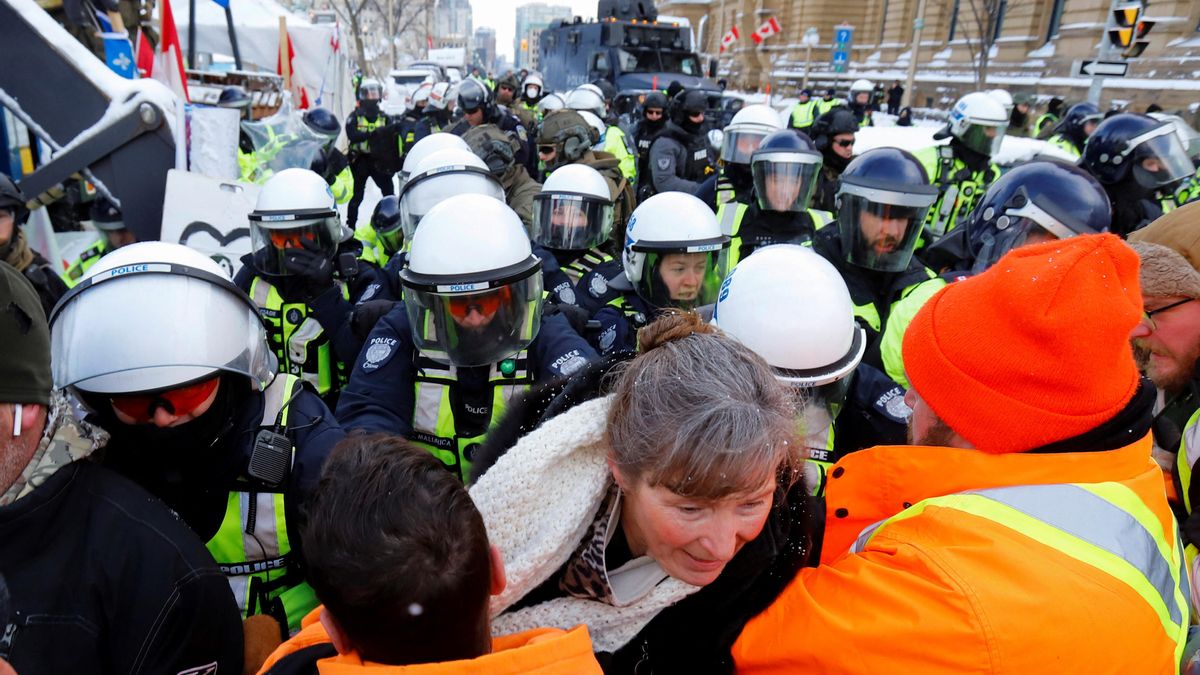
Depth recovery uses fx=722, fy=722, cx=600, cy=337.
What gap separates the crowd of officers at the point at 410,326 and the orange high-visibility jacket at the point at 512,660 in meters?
0.07

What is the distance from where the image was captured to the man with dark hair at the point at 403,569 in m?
0.97

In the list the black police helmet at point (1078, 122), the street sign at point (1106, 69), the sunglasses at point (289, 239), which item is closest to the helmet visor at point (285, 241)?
the sunglasses at point (289, 239)

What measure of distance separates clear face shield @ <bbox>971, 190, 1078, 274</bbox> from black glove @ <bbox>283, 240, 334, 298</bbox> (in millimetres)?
3087

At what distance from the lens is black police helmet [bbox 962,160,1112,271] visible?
3.22 m

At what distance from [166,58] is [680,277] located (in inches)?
195

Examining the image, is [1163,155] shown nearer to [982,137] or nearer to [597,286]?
[982,137]

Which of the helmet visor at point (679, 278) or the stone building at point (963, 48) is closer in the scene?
the helmet visor at point (679, 278)

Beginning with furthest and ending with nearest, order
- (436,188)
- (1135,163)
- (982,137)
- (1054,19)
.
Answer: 1. (1054,19)
2. (982,137)
3. (1135,163)
4. (436,188)

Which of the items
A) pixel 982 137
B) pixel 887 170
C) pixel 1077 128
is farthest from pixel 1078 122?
pixel 887 170

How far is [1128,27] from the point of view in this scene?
9.49 meters

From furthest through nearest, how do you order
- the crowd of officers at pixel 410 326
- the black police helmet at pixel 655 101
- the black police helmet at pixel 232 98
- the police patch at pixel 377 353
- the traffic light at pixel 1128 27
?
the traffic light at pixel 1128 27 → the black police helmet at pixel 655 101 → the black police helmet at pixel 232 98 → the police patch at pixel 377 353 → the crowd of officers at pixel 410 326

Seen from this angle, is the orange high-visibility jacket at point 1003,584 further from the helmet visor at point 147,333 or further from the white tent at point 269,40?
the white tent at point 269,40

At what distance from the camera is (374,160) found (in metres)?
9.37

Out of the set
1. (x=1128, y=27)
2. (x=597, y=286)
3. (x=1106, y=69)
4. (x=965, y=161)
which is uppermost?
(x=1128, y=27)
